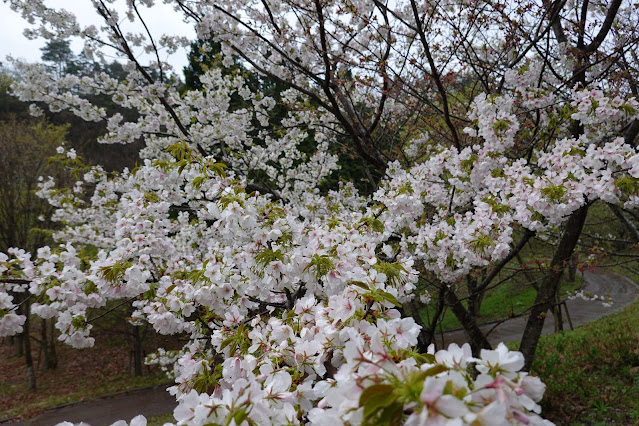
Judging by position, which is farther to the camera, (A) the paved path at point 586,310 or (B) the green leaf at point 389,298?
(A) the paved path at point 586,310

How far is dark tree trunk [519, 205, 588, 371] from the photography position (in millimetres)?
4340

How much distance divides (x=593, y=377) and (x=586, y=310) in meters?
9.50

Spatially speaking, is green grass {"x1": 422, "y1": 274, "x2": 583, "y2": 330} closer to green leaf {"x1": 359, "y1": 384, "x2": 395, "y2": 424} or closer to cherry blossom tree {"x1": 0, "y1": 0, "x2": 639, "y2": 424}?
cherry blossom tree {"x1": 0, "y1": 0, "x2": 639, "y2": 424}

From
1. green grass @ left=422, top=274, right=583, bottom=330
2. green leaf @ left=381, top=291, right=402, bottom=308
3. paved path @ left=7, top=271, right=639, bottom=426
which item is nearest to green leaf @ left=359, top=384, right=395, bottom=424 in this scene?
green leaf @ left=381, top=291, right=402, bottom=308

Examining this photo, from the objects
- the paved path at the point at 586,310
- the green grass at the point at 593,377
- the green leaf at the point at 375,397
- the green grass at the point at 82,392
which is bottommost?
Result: the paved path at the point at 586,310

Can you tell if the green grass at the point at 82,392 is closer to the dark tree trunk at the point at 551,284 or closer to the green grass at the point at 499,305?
the green grass at the point at 499,305

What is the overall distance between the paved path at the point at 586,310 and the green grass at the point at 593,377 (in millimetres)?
3592

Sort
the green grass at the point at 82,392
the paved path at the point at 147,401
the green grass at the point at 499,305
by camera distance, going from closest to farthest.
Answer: the paved path at the point at 147,401 < the green grass at the point at 82,392 < the green grass at the point at 499,305

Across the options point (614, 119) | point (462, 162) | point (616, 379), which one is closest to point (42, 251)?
point (462, 162)

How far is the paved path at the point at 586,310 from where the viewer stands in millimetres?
11367

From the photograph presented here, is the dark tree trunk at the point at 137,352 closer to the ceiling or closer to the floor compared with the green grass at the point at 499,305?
closer to the ceiling

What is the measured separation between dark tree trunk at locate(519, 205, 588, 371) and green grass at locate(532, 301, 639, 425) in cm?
86

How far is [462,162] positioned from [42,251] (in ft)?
11.9

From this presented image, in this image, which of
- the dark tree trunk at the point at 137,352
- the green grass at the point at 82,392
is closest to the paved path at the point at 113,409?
the green grass at the point at 82,392
